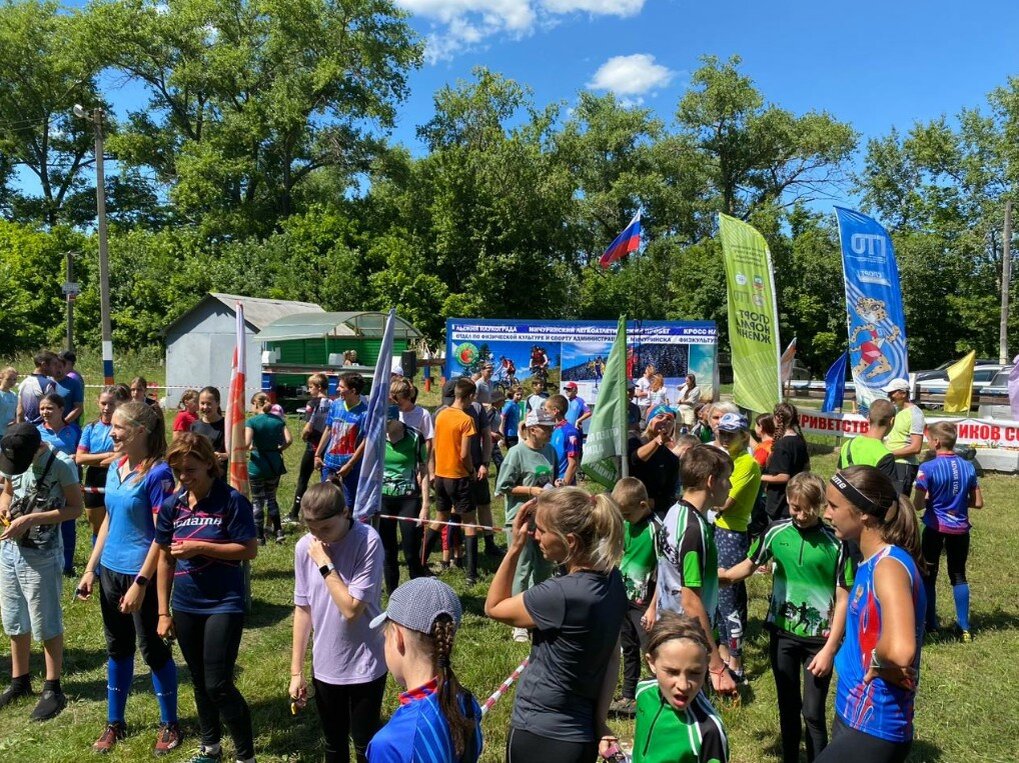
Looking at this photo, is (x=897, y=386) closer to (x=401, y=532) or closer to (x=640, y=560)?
(x=640, y=560)

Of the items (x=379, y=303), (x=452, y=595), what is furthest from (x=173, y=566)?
(x=379, y=303)

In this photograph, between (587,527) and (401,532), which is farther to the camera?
(401,532)

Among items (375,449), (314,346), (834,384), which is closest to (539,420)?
(375,449)

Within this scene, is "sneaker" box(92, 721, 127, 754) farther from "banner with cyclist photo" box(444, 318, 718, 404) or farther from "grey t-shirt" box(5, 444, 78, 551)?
"banner with cyclist photo" box(444, 318, 718, 404)

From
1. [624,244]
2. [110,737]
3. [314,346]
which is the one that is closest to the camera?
[110,737]

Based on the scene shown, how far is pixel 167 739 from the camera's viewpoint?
419 centimetres

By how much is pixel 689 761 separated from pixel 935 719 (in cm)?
304

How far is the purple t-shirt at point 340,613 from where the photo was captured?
3426 mm

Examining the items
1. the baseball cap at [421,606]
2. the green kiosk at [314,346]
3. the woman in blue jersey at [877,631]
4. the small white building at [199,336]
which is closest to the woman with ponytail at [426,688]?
the baseball cap at [421,606]

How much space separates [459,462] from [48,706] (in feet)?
11.8

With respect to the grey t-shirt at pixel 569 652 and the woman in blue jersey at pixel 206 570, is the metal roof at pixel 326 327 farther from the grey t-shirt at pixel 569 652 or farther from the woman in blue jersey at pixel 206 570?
the grey t-shirt at pixel 569 652

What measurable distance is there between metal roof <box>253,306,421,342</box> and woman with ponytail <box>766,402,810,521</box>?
13.5m

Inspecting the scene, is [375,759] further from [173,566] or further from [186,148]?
[186,148]

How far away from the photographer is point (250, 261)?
3219 cm
